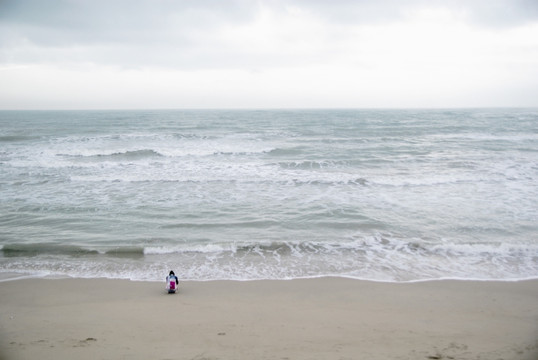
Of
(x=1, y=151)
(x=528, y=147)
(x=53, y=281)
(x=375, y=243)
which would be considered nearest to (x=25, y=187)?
(x=53, y=281)

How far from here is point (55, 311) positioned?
Answer: 660 centimetres

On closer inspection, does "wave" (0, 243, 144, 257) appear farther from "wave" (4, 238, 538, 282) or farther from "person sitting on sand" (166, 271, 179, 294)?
"person sitting on sand" (166, 271, 179, 294)

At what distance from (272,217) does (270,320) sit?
21.0 feet

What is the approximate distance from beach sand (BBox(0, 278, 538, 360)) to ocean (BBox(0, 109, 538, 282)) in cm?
65

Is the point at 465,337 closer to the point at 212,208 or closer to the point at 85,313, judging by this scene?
the point at 85,313

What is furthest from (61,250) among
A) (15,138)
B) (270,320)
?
(15,138)

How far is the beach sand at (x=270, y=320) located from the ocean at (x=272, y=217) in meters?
0.65

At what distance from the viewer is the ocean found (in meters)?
8.80

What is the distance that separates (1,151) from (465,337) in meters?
34.1

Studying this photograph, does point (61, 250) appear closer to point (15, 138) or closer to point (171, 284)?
point (171, 284)

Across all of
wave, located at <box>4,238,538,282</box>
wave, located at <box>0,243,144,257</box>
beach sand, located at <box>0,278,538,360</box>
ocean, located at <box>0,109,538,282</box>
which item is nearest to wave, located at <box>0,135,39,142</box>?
ocean, located at <box>0,109,538,282</box>

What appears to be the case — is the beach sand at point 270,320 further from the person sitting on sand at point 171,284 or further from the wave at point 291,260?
the wave at point 291,260

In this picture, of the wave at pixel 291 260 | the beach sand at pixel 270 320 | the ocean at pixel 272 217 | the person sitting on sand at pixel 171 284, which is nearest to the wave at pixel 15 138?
the ocean at pixel 272 217

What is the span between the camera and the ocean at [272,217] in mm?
8805
